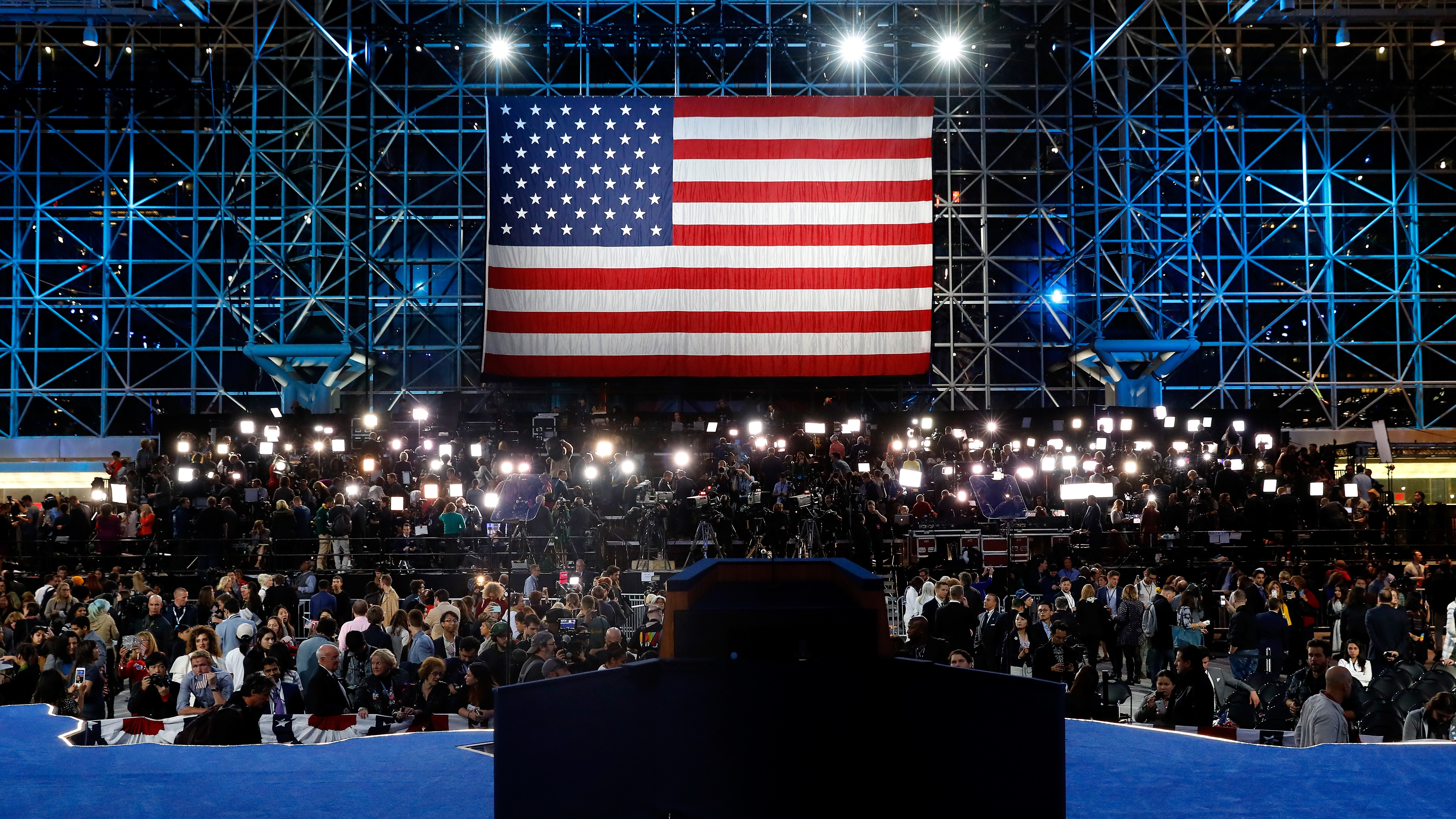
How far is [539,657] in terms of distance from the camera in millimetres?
8508

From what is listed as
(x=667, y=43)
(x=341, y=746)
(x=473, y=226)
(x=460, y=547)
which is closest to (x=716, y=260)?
(x=667, y=43)

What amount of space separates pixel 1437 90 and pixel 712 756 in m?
25.6

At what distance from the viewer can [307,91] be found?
26.0 meters

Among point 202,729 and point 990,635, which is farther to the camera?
point 990,635

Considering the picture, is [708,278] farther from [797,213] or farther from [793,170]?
[793,170]

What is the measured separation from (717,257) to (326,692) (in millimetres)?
15949

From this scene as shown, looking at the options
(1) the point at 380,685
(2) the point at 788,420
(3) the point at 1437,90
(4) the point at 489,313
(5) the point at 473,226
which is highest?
(3) the point at 1437,90

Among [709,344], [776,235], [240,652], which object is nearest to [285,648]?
[240,652]

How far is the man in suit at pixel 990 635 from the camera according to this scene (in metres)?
10.6

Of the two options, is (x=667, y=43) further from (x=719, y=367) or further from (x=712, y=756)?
(x=712, y=756)

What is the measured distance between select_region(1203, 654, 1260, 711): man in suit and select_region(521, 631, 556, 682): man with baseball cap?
4.30 meters

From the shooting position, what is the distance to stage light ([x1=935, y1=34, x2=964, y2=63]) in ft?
72.4

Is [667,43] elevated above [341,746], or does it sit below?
above

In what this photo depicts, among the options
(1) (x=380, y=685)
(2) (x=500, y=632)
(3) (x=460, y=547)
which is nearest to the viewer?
(1) (x=380, y=685)
